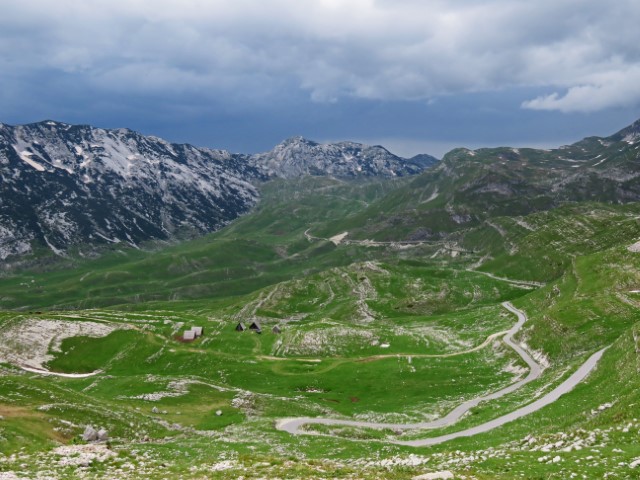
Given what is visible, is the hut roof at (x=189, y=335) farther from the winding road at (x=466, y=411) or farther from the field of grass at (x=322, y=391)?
the winding road at (x=466, y=411)

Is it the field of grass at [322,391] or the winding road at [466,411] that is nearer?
the field of grass at [322,391]

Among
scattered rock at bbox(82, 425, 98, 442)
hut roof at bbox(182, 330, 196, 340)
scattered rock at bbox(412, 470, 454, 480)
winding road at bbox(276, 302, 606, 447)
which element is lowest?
winding road at bbox(276, 302, 606, 447)

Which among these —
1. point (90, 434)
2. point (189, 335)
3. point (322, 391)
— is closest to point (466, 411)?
point (322, 391)

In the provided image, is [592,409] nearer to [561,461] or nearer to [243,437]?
[561,461]

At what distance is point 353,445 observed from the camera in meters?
58.4

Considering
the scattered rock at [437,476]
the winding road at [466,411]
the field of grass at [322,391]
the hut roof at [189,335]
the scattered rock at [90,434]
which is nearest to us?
the scattered rock at [437,476]

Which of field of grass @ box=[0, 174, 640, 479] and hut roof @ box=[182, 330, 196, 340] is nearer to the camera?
field of grass @ box=[0, 174, 640, 479]

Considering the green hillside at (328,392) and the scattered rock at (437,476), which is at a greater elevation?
the scattered rock at (437,476)

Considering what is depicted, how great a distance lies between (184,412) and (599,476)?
69.7 metres

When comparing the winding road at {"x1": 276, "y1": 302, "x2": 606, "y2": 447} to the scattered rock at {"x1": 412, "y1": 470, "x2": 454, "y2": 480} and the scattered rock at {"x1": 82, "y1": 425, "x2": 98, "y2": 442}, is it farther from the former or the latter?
the scattered rock at {"x1": 412, "y1": 470, "x2": 454, "y2": 480}

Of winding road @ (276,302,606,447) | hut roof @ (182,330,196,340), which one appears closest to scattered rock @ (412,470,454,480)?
winding road @ (276,302,606,447)

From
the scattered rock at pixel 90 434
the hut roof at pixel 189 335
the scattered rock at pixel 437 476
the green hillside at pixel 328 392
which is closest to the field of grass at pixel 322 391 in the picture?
the green hillside at pixel 328 392

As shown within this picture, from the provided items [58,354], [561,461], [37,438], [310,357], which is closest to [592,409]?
[561,461]

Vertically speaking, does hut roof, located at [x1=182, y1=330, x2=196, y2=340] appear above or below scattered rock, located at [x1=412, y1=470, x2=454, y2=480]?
below
